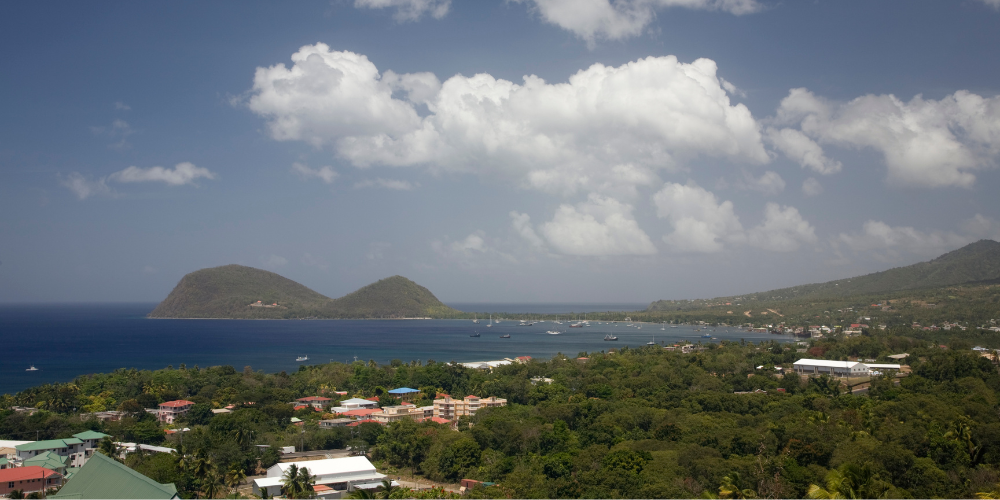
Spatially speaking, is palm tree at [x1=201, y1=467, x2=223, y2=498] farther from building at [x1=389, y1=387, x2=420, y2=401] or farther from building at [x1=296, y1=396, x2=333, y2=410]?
building at [x1=389, y1=387, x2=420, y2=401]

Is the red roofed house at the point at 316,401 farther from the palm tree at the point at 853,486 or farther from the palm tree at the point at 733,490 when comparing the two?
the palm tree at the point at 853,486

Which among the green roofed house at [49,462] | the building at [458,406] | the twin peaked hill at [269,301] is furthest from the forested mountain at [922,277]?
the green roofed house at [49,462]

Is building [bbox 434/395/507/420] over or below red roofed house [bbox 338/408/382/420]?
below

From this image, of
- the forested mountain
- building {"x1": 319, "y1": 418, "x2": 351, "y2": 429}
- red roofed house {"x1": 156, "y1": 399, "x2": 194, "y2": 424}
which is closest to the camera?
building {"x1": 319, "y1": 418, "x2": 351, "y2": 429}

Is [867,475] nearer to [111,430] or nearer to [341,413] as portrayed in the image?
[341,413]

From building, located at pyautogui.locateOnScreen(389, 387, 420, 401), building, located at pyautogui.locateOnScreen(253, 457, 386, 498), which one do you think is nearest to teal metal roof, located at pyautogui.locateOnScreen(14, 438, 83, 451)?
building, located at pyautogui.locateOnScreen(253, 457, 386, 498)

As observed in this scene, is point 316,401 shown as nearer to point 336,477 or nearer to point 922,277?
point 336,477
